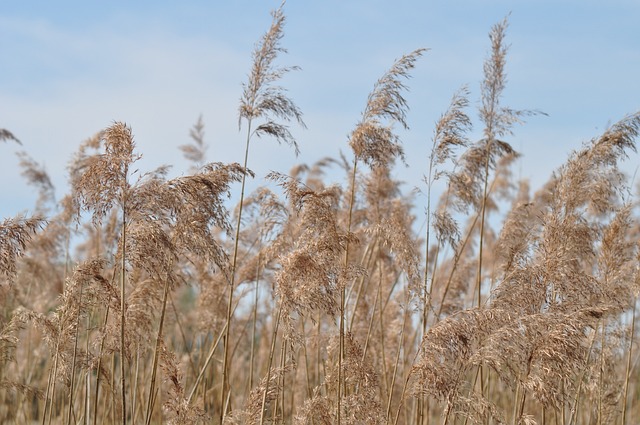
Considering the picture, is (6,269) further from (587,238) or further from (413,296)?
(587,238)

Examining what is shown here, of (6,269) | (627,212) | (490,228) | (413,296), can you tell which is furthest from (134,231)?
(490,228)

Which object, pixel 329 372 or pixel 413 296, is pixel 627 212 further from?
pixel 329 372

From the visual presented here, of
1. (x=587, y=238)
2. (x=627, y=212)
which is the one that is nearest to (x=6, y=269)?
(x=587, y=238)

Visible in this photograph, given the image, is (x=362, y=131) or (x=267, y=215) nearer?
(x=362, y=131)

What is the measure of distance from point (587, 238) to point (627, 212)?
18.5 inches

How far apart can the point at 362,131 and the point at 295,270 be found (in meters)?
1.20

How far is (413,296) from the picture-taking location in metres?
5.20

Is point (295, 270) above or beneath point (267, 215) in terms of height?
beneath

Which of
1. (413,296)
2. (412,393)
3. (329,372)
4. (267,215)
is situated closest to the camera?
(412,393)

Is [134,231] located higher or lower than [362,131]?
lower

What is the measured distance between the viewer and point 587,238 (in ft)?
18.7

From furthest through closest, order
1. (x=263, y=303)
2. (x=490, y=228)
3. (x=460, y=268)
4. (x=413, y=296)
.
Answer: (x=490, y=228)
(x=263, y=303)
(x=460, y=268)
(x=413, y=296)

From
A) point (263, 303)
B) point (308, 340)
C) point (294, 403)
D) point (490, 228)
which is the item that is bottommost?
point (294, 403)

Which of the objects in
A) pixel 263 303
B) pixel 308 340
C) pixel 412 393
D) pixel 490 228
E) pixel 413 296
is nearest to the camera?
pixel 412 393
